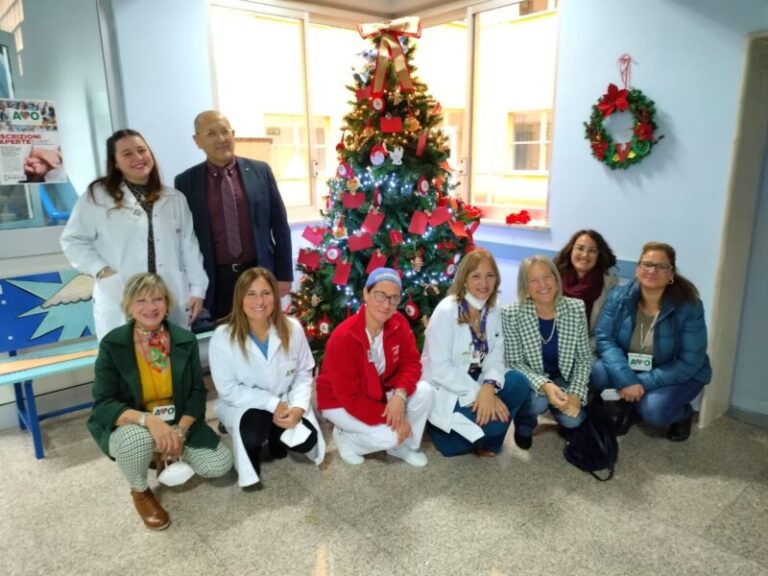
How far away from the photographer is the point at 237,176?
2801 mm

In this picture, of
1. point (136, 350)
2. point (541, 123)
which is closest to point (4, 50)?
point (136, 350)

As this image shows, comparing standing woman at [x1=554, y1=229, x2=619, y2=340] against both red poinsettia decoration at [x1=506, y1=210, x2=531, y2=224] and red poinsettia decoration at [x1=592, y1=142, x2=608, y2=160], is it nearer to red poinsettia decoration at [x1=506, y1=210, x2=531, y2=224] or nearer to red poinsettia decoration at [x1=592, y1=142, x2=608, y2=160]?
red poinsettia decoration at [x1=592, y1=142, x2=608, y2=160]

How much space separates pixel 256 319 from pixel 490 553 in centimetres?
139

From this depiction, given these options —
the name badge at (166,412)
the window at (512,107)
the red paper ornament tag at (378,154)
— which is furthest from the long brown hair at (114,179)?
the window at (512,107)

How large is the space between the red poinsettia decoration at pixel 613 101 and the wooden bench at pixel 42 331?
2.82 metres

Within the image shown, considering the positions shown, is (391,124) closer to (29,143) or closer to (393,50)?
(393,50)

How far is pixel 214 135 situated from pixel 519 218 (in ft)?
7.58

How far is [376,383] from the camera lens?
2479mm

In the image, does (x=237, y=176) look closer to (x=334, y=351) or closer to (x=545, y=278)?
(x=334, y=351)

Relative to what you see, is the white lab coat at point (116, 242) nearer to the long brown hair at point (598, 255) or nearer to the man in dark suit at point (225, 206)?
the man in dark suit at point (225, 206)

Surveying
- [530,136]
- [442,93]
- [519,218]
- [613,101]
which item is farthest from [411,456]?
[442,93]

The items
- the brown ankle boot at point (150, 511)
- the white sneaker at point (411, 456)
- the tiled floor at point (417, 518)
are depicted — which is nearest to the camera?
the tiled floor at point (417, 518)

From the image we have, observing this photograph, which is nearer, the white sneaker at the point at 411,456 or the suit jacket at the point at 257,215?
the white sneaker at the point at 411,456

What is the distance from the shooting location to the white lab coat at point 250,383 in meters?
2.37
